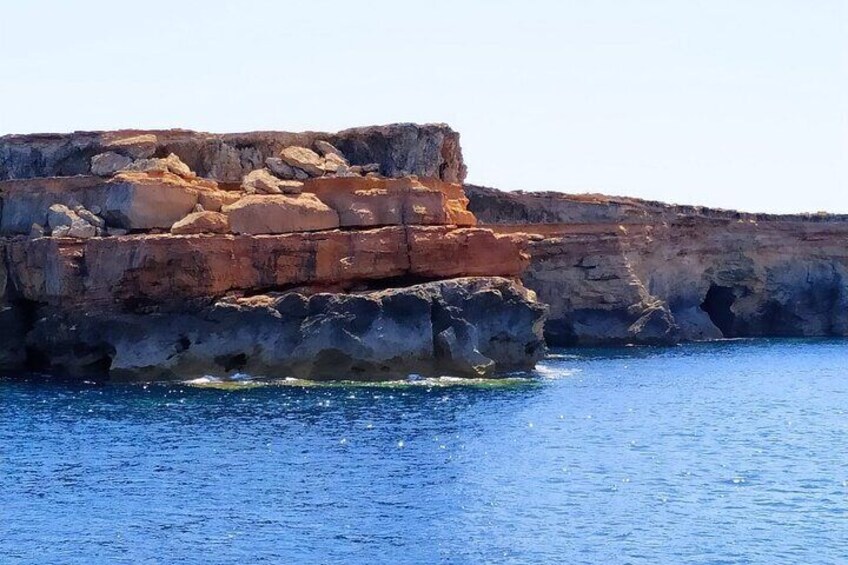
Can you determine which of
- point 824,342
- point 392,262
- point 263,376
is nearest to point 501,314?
point 392,262

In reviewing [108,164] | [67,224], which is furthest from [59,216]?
[108,164]

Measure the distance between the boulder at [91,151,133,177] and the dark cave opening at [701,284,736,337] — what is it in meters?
48.0

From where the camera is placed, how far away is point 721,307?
92312 millimetres

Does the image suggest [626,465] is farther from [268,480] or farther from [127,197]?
[127,197]

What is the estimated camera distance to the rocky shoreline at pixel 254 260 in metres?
50.8

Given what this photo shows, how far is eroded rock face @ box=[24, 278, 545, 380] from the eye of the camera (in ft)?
166

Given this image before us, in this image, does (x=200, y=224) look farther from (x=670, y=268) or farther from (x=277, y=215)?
(x=670, y=268)

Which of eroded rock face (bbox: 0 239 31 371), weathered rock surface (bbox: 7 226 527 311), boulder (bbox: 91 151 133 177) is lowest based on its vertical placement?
eroded rock face (bbox: 0 239 31 371)

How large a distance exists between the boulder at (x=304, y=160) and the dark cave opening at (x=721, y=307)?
41667mm

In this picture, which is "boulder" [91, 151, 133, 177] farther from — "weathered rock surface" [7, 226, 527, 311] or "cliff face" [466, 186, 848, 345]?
"cliff face" [466, 186, 848, 345]

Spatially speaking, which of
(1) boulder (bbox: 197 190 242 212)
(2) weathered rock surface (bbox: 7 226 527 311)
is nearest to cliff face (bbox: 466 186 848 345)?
(2) weathered rock surface (bbox: 7 226 527 311)

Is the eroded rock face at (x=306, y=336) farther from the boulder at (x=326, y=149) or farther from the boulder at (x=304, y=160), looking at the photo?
the boulder at (x=326, y=149)

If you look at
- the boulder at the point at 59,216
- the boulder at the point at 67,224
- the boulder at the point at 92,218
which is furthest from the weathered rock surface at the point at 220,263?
the boulder at the point at 92,218

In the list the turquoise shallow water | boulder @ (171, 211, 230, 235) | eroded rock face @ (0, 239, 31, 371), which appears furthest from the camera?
eroded rock face @ (0, 239, 31, 371)
